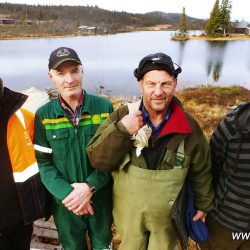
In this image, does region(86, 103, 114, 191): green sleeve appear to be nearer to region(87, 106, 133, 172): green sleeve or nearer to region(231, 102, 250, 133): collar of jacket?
region(87, 106, 133, 172): green sleeve

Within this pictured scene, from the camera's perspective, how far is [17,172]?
223cm

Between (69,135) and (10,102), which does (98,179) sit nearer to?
(69,135)

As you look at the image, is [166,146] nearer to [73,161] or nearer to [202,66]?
[73,161]

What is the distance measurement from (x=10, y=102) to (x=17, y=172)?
1.94 feet

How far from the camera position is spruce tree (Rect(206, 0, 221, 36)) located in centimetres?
6675

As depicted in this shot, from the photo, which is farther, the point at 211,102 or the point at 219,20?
the point at 219,20

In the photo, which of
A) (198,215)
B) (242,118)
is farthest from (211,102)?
(242,118)

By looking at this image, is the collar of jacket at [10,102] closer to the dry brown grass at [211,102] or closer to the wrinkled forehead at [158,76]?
the wrinkled forehead at [158,76]

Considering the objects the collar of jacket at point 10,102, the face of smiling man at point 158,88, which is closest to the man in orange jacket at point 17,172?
the collar of jacket at point 10,102

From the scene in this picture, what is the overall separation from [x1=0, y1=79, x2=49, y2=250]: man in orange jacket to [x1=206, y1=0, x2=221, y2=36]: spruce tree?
2880 inches

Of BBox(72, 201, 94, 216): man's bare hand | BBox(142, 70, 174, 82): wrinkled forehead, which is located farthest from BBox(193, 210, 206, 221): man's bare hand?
BBox(142, 70, 174, 82): wrinkled forehead

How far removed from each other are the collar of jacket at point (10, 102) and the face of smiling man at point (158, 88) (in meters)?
1.02

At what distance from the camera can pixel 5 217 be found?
7.52ft

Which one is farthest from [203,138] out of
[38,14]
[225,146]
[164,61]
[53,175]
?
[38,14]
